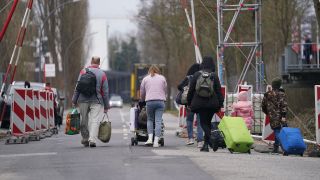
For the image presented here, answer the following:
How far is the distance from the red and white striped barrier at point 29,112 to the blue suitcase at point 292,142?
25.1 ft

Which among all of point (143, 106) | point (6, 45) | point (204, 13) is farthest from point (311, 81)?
point (143, 106)

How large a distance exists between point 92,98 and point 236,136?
3268 mm

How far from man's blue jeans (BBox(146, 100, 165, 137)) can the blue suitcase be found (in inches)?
98.7

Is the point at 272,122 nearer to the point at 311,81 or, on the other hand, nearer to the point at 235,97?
the point at 235,97

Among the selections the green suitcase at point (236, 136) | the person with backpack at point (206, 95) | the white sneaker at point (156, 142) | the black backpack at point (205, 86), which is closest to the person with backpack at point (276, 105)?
the green suitcase at point (236, 136)

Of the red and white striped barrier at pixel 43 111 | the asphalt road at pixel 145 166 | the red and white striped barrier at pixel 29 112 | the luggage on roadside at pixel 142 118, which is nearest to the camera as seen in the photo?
the asphalt road at pixel 145 166

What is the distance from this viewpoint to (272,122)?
18.3m

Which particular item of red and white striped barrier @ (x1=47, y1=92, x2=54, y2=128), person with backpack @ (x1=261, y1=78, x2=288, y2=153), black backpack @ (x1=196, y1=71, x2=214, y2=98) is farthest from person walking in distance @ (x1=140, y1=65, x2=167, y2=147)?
red and white striped barrier @ (x1=47, y1=92, x2=54, y2=128)

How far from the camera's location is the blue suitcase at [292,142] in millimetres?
17547

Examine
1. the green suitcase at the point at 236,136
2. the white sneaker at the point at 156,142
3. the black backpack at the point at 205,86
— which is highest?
the black backpack at the point at 205,86

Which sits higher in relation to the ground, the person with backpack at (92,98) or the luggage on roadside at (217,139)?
the person with backpack at (92,98)

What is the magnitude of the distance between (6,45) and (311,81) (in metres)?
13.9

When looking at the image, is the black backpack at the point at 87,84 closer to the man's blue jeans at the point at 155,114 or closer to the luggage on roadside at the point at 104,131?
the luggage on roadside at the point at 104,131

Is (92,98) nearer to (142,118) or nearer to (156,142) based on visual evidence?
(142,118)
